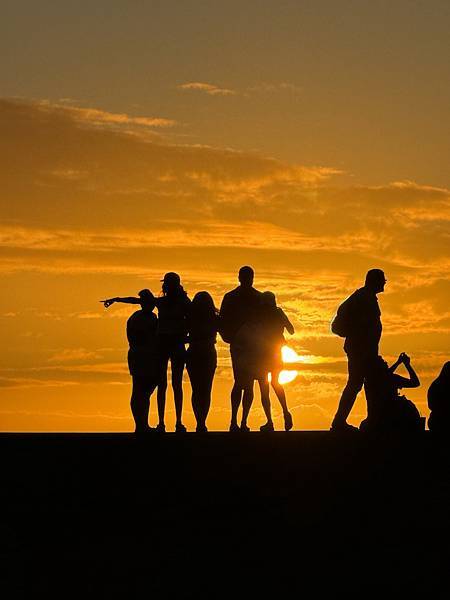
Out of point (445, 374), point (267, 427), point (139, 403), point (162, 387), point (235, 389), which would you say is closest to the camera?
point (445, 374)

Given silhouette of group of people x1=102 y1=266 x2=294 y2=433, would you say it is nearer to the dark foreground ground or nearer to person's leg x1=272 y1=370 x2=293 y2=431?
person's leg x1=272 y1=370 x2=293 y2=431

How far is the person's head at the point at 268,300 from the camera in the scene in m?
25.8

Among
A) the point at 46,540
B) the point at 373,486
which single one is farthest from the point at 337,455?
the point at 46,540

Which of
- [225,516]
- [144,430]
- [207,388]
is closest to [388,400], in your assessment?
[207,388]

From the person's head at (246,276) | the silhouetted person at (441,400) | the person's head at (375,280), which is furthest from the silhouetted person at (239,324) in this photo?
the silhouetted person at (441,400)

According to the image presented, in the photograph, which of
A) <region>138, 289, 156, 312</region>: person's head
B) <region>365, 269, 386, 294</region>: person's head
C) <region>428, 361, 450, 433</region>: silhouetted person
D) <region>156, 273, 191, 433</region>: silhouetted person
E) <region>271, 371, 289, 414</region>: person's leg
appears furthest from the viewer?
<region>271, 371, 289, 414</region>: person's leg

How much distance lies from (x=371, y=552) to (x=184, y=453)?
3.75 m

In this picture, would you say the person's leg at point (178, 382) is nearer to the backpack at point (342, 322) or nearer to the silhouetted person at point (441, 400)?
the backpack at point (342, 322)

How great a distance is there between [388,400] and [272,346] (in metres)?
2.22

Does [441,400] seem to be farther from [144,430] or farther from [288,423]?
[144,430]

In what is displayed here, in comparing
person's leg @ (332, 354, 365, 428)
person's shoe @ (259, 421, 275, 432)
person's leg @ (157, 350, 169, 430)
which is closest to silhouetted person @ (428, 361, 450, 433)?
person's leg @ (332, 354, 365, 428)

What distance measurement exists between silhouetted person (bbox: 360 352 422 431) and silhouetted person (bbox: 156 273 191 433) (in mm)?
2670

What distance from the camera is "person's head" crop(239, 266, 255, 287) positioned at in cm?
2539

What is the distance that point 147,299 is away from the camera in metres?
25.7
